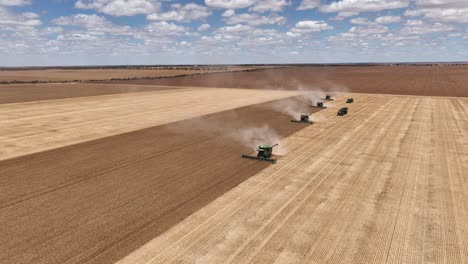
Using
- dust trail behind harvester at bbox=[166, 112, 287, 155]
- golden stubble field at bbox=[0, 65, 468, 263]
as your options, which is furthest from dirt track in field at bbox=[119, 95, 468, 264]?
dust trail behind harvester at bbox=[166, 112, 287, 155]

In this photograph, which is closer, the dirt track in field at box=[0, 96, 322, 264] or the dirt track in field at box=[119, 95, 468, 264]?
the dirt track in field at box=[119, 95, 468, 264]

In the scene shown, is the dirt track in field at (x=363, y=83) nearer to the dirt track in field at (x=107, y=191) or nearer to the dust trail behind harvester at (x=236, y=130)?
the dust trail behind harvester at (x=236, y=130)

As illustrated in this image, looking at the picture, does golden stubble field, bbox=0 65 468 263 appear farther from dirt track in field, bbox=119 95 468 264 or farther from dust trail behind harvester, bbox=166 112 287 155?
dust trail behind harvester, bbox=166 112 287 155

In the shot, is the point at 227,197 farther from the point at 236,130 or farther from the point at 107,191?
the point at 236,130

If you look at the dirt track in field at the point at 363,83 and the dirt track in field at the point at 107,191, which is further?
the dirt track in field at the point at 363,83

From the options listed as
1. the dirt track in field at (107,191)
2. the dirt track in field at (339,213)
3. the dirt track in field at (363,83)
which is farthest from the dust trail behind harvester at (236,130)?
the dirt track in field at (363,83)

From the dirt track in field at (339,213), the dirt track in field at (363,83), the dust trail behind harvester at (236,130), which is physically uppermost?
the dirt track in field at (363,83)
